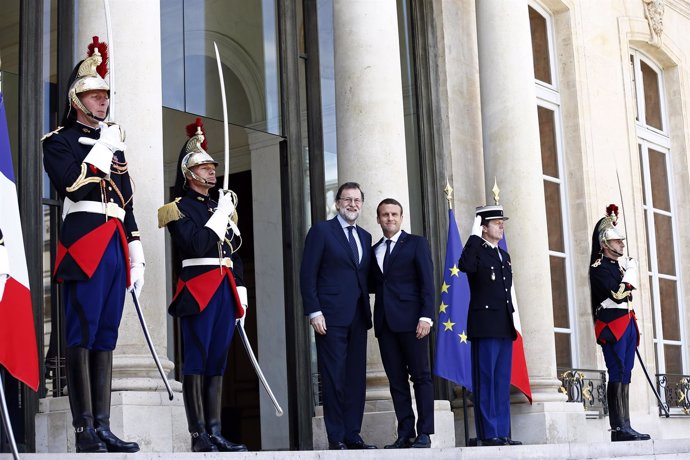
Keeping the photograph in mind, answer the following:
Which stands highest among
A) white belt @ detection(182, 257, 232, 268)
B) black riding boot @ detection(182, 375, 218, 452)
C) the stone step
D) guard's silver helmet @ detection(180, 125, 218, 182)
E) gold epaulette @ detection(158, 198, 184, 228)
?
guard's silver helmet @ detection(180, 125, 218, 182)

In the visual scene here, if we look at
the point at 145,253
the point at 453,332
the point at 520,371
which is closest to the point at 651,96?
the point at 520,371

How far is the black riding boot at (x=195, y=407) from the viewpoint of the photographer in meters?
5.51

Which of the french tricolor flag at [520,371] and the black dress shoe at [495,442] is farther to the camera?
the french tricolor flag at [520,371]

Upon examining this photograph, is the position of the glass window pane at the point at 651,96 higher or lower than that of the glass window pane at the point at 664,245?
Result: higher

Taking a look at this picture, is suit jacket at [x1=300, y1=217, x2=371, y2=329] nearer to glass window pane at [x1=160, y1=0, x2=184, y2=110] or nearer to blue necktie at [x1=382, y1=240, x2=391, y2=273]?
blue necktie at [x1=382, y1=240, x2=391, y2=273]

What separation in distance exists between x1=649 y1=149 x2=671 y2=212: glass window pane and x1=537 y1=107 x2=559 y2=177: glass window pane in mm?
2151

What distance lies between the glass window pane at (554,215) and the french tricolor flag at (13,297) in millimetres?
6950

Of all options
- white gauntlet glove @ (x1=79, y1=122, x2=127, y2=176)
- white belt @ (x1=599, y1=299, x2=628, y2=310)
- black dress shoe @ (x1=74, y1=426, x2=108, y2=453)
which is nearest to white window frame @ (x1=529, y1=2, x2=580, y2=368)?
white belt @ (x1=599, y1=299, x2=628, y2=310)

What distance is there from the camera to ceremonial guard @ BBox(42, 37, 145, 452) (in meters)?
4.97

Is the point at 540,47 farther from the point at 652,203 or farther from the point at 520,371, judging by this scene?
the point at 520,371

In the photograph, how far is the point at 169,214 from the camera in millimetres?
5734

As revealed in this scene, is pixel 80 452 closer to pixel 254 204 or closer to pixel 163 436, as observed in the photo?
pixel 163 436

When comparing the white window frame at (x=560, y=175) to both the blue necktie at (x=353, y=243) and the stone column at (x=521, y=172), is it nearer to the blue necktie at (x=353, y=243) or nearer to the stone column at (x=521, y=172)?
the stone column at (x=521, y=172)

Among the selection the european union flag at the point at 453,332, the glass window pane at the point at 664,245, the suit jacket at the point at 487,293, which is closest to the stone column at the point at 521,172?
the european union flag at the point at 453,332
